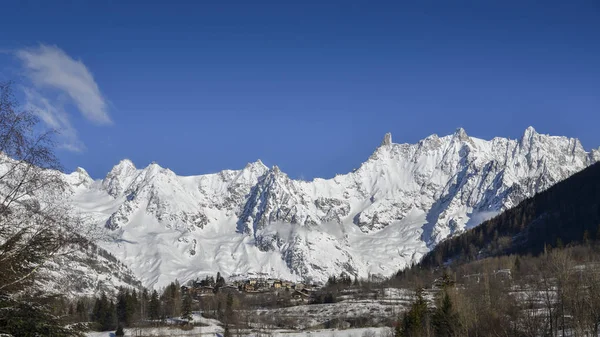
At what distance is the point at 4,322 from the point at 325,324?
13135 cm

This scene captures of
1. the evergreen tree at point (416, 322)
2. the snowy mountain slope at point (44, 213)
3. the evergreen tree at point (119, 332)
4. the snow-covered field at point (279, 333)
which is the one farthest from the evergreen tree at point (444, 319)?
the evergreen tree at point (119, 332)

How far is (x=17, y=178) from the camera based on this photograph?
16.4 metres

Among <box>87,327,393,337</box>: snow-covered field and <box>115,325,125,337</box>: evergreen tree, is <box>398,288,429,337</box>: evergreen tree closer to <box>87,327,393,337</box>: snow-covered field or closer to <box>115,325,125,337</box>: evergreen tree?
<box>87,327,393,337</box>: snow-covered field

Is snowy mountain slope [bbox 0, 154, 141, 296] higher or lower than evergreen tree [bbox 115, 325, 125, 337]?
higher

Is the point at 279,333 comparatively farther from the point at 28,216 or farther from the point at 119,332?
the point at 28,216

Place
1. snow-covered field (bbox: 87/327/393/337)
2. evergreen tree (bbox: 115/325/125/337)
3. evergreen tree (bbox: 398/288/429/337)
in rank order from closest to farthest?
evergreen tree (bbox: 398/288/429/337) → snow-covered field (bbox: 87/327/393/337) → evergreen tree (bbox: 115/325/125/337)

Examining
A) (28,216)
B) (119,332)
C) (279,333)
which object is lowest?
(279,333)

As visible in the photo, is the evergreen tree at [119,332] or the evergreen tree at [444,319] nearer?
the evergreen tree at [444,319]

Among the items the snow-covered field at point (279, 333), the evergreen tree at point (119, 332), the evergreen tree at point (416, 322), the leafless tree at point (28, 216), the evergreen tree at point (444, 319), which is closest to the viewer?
the leafless tree at point (28, 216)

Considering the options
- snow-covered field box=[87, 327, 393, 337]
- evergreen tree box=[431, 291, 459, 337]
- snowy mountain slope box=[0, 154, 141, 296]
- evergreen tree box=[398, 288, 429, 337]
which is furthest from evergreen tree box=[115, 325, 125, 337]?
snowy mountain slope box=[0, 154, 141, 296]

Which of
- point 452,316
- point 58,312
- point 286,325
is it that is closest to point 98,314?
point 286,325

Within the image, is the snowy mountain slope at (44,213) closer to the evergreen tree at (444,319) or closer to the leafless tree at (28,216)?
the leafless tree at (28,216)

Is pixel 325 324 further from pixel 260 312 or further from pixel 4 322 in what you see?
pixel 4 322

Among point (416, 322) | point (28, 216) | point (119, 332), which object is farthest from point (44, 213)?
point (119, 332)
